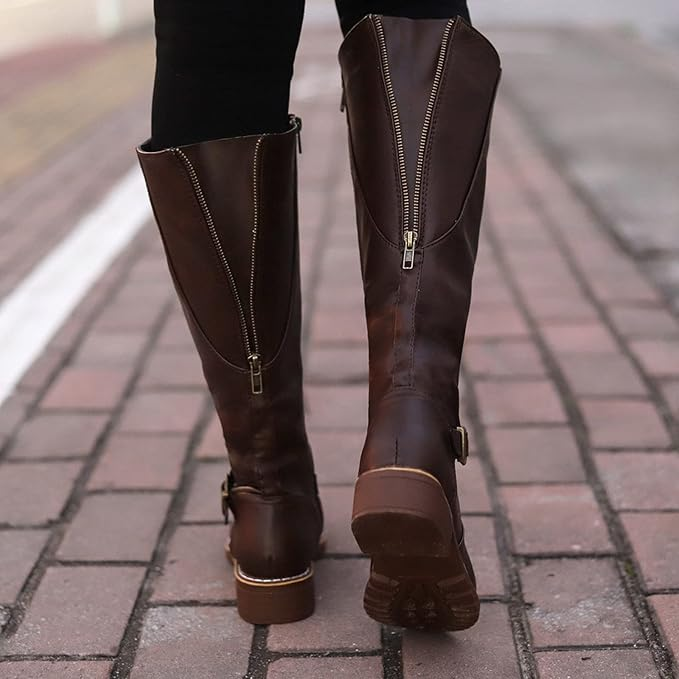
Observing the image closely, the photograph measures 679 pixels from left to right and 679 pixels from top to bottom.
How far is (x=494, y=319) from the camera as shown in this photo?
2523 millimetres

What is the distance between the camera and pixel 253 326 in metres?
1.29

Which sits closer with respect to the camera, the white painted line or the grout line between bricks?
the grout line between bricks

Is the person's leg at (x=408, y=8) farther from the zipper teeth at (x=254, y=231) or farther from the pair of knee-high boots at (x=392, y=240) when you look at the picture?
the zipper teeth at (x=254, y=231)

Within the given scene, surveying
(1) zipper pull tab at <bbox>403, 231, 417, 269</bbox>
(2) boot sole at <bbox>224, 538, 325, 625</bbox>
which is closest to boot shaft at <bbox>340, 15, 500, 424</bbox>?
(1) zipper pull tab at <bbox>403, 231, 417, 269</bbox>

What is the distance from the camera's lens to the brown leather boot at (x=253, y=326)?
4.05ft

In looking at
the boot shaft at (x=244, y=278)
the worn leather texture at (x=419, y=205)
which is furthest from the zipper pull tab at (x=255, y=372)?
the worn leather texture at (x=419, y=205)

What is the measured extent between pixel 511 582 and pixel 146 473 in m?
0.66

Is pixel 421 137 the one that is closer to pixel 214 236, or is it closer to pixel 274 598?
pixel 214 236

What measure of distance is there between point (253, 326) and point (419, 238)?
0.23 metres

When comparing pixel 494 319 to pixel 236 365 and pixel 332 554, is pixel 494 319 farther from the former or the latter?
pixel 236 365

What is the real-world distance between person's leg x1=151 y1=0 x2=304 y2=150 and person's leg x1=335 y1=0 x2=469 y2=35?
0.10 m

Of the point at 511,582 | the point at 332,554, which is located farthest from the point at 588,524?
the point at 332,554

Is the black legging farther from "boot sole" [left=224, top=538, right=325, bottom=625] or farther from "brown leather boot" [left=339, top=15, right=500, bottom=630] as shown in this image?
"boot sole" [left=224, top=538, right=325, bottom=625]

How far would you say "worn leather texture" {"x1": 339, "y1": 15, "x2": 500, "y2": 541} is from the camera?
1.21m
